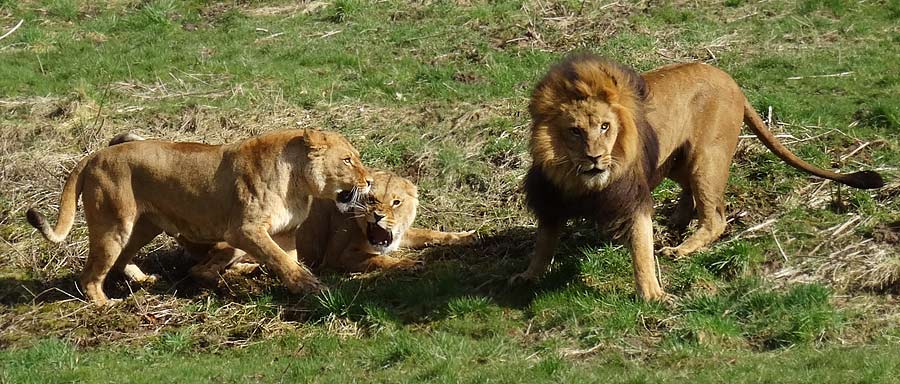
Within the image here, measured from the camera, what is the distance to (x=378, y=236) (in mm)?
9148

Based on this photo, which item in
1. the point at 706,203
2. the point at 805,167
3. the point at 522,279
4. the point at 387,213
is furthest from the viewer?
the point at 387,213

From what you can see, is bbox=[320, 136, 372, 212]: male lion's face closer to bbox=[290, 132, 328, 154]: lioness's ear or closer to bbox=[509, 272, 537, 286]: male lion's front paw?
bbox=[290, 132, 328, 154]: lioness's ear

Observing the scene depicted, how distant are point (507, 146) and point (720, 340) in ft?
12.2

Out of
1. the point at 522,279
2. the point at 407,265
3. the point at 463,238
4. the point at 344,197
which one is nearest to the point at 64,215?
the point at 344,197

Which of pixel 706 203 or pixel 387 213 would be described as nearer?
pixel 706 203

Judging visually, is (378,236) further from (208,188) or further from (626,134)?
(626,134)

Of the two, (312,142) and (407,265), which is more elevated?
(312,142)

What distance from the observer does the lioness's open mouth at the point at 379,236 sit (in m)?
9.13

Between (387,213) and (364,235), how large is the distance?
30cm

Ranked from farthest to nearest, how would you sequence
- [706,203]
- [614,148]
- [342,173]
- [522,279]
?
[706,203] → [342,173] → [522,279] → [614,148]

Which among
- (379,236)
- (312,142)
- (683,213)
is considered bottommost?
(379,236)

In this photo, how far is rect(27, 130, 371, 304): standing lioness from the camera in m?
8.17

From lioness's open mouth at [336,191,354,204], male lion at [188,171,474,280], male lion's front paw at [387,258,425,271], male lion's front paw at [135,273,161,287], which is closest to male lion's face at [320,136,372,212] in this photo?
lioness's open mouth at [336,191,354,204]

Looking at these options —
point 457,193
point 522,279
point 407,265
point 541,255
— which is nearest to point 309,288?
point 407,265
